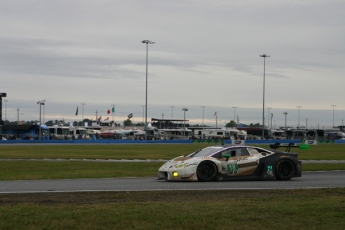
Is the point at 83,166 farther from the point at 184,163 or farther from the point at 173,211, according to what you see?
the point at 173,211

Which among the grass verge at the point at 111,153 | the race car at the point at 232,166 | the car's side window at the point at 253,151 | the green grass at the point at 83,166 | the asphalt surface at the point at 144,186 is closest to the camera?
the asphalt surface at the point at 144,186

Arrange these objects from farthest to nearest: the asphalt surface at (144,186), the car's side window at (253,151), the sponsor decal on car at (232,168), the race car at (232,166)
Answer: the car's side window at (253,151) → the sponsor decal on car at (232,168) → the race car at (232,166) → the asphalt surface at (144,186)

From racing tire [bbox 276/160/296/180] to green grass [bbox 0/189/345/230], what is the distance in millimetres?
5425

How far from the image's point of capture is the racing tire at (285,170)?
1897 centimetres

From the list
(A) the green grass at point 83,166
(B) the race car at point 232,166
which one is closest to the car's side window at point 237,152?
(B) the race car at point 232,166

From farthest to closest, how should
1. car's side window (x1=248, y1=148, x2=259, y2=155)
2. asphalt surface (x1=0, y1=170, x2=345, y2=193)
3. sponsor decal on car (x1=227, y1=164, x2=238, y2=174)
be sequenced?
car's side window (x1=248, y1=148, x2=259, y2=155), sponsor decal on car (x1=227, y1=164, x2=238, y2=174), asphalt surface (x1=0, y1=170, x2=345, y2=193)

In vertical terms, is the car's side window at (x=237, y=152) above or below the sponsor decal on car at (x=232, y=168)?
above

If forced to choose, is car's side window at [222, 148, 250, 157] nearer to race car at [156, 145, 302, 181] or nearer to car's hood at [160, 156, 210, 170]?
race car at [156, 145, 302, 181]

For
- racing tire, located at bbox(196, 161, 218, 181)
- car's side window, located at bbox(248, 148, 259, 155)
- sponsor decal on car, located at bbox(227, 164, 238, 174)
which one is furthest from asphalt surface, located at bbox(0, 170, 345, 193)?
car's side window, located at bbox(248, 148, 259, 155)

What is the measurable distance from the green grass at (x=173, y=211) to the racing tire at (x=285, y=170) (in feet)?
17.8

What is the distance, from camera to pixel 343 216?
9.93 metres

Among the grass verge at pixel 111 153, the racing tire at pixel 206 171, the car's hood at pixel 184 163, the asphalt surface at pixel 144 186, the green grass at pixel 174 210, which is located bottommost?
the grass verge at pixel 111 153

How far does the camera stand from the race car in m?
18.0

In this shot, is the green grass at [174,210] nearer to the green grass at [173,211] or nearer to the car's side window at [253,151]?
the green grass at [173,211]
